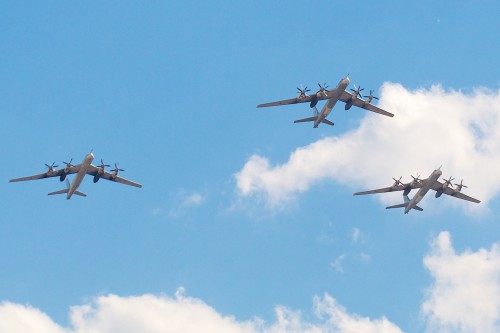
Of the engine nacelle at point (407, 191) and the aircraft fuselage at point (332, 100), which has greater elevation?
the aircraft fuselage at point (332, 100)

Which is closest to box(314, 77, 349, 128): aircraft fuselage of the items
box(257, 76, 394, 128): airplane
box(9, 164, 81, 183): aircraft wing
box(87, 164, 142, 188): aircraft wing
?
→ box(257, 76, 394, 128): airplane

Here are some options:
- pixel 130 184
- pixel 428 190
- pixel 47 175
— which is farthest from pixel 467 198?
pixel 47 175

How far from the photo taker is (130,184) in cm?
14125

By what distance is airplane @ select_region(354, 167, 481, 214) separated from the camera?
13344cm

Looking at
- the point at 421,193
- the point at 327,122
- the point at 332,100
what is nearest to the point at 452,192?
the point at 421,193

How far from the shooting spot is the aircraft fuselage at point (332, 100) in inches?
5089

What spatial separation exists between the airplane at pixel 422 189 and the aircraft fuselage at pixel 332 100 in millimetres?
15408

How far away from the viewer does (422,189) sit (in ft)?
443

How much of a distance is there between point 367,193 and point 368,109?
14.4 meters

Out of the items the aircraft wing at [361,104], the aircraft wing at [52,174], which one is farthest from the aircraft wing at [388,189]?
the aircraft wing at [52,174]

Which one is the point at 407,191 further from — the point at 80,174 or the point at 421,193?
the point at 80,174

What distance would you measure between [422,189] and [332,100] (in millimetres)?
20790

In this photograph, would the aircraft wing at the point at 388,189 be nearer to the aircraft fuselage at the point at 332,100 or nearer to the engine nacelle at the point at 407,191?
the engine nacelle at the point at 407,191

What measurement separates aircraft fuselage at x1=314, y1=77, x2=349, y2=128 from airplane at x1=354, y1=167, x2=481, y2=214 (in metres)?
15.4
